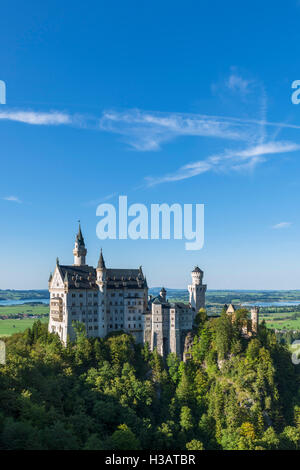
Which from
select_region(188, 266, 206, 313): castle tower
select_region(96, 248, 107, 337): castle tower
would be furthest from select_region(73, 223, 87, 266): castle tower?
select_region(188, 266, 206, 313): castle tower

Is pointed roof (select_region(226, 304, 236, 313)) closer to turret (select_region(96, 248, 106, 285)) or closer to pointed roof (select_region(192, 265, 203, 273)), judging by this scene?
pointed roof (select_region(192, 265, 203, 273))

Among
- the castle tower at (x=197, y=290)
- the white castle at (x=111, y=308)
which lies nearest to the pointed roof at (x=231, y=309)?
the castle tower at (x=197, y=290)

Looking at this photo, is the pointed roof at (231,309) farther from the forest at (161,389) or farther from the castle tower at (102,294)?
the castle tower at (102,294)

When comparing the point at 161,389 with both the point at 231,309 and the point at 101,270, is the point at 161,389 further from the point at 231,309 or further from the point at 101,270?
the point at 101,270

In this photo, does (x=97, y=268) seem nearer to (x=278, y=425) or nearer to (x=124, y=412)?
(x=124, y=412)

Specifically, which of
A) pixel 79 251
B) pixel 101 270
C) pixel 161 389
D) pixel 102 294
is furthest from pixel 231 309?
pixel 79 251
